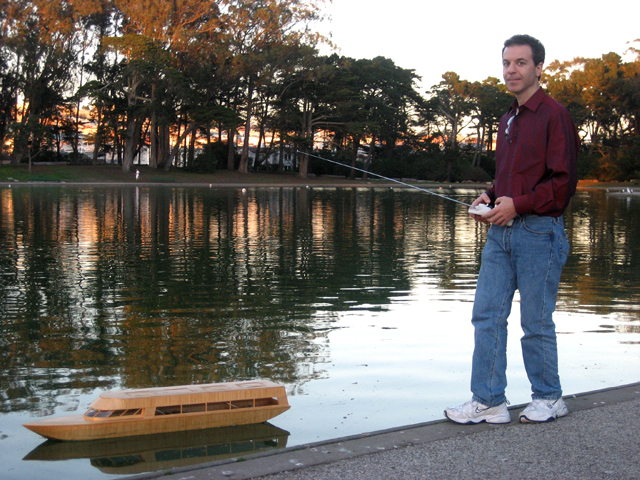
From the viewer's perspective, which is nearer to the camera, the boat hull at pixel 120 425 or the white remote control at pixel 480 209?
the white remote control at pixel 480 209

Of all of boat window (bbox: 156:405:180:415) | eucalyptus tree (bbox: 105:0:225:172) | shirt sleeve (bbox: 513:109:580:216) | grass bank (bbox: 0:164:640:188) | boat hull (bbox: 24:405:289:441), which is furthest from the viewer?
eucalyptus tree (bbox: 105:0:225:172)

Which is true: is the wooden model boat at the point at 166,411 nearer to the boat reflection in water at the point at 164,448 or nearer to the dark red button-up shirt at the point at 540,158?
the boat reflection in water at the point at 164,448

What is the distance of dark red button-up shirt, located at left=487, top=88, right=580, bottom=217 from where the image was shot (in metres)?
3.84

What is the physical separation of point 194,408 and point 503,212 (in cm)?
222

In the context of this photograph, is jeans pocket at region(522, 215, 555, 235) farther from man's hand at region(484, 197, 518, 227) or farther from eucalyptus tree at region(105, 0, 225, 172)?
eucalyptus tree at region(105, 0, 225, 172)

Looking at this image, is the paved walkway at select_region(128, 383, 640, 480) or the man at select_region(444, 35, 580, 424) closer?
the paved walkway at select_region(128, 383, 640, 480)

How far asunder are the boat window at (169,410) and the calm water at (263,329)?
0.16 m

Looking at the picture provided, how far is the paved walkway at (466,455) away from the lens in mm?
3193

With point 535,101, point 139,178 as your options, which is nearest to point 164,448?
point 535,101

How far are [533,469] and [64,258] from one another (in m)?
10.9

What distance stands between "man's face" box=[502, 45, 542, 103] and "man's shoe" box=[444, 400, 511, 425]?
1.77 m

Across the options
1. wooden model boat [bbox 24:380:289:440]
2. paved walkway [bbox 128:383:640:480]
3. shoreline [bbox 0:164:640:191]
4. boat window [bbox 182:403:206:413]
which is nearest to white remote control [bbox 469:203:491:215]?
paved walkway [bbox 128:383:640:480]

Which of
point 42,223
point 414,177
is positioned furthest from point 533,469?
point 414,177

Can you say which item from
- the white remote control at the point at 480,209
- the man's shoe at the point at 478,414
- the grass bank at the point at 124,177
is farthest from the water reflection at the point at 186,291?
the grass bank at the point at 124,177
